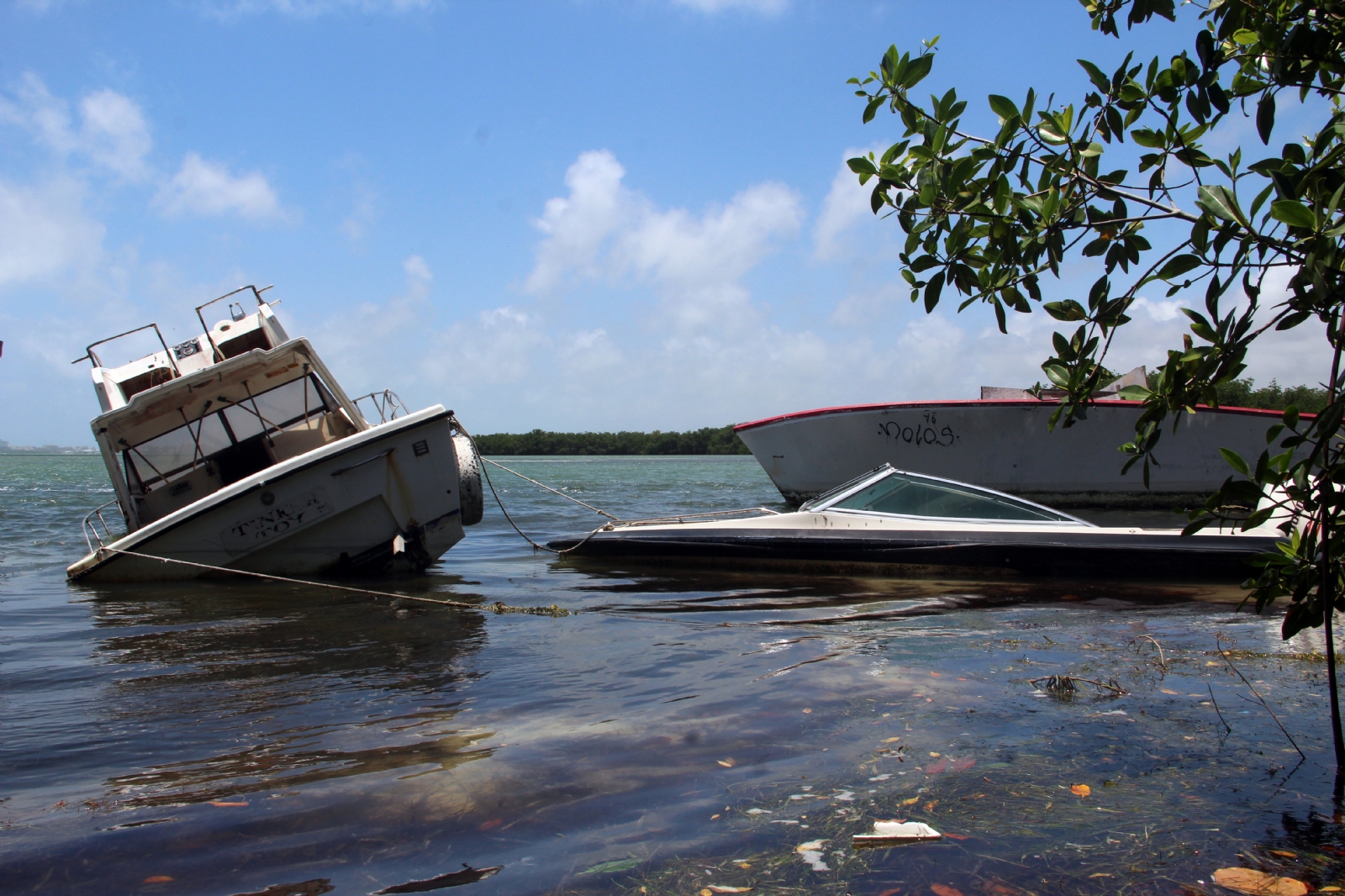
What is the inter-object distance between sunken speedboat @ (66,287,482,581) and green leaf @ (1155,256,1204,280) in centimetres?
775

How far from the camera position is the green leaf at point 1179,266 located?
2.53m

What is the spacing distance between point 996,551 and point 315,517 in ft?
22.6

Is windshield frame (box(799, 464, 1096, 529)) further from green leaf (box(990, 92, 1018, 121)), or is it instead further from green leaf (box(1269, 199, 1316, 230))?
green leaf (box(1269, 199, 1316, 230))

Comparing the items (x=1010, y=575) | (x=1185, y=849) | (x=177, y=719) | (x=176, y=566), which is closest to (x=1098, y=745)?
(x=1185, y=849)

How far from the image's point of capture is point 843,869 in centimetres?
236

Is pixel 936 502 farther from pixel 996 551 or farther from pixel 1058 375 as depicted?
pixel 1058 375

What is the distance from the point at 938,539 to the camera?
852 cm

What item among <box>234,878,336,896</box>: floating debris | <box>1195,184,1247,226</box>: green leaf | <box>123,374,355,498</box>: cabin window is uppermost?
<box>123,374,355,498</box>: cabin window

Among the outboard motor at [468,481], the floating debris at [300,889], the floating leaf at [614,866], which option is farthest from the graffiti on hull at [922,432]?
the floating debris at [300,889]

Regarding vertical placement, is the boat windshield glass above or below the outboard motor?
below

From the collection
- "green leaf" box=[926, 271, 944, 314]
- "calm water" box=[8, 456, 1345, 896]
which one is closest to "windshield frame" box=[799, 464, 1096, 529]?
"calm water" box=[8, 456, 1345, 896]

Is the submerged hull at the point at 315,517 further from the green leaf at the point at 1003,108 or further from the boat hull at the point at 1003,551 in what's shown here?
the green leaf at the point at 1003,108

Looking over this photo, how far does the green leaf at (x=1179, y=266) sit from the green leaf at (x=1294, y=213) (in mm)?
400

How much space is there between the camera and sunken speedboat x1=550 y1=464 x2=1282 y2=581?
807 centimetres
